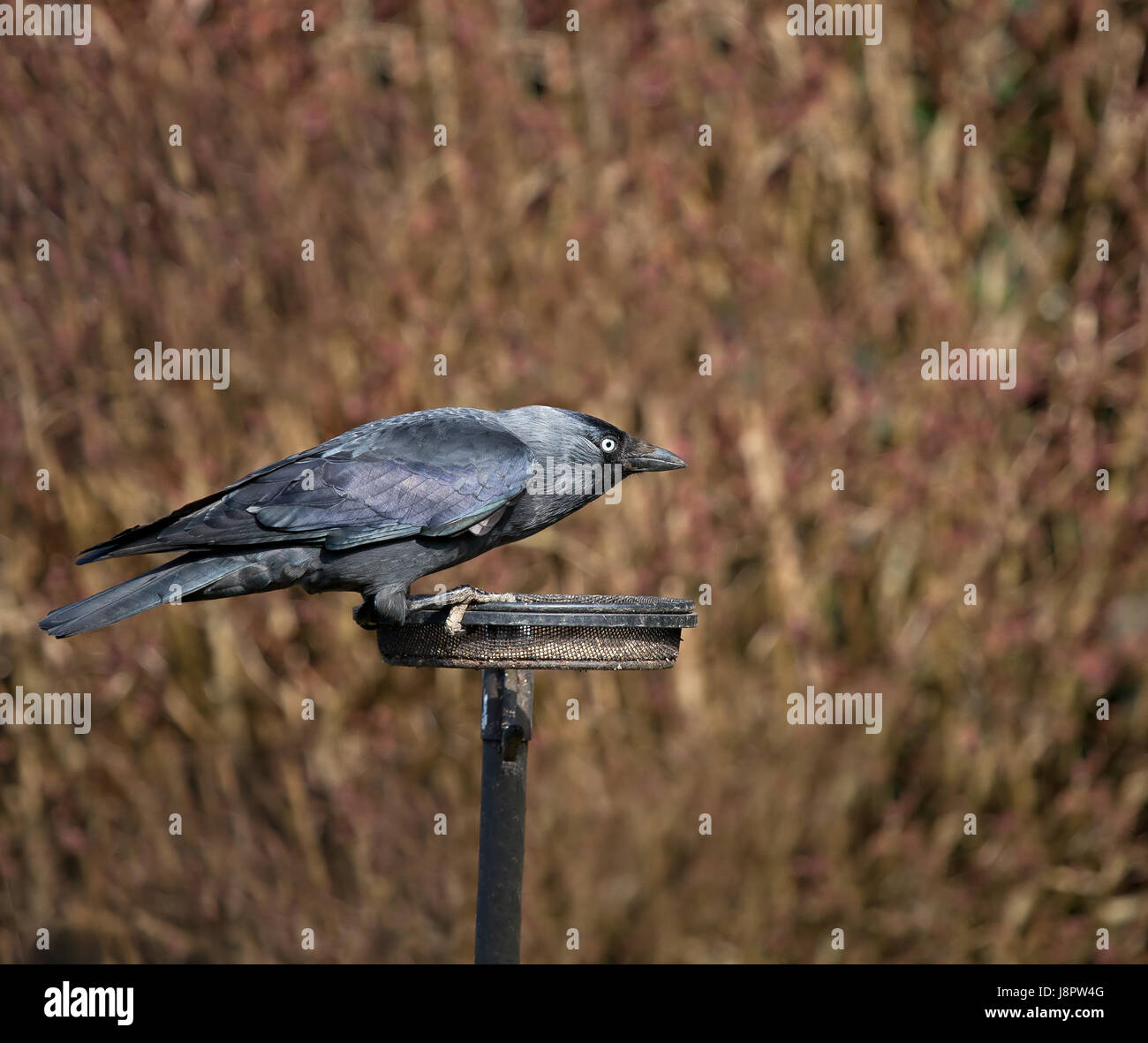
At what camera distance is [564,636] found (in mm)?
3268

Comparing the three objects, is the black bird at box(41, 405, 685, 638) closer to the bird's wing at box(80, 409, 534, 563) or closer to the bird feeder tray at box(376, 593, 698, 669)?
the bird's wing at box(80, 409, 534, 563)

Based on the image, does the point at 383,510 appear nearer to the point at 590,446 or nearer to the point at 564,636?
the point at 590,446

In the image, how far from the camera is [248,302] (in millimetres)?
5648

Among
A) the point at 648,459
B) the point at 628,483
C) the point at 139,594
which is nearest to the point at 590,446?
the point at 648,459

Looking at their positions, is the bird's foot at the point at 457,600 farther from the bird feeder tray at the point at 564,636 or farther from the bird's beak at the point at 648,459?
the bird's beak at the point at 648,459

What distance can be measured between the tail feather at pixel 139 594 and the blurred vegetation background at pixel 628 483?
1868mm

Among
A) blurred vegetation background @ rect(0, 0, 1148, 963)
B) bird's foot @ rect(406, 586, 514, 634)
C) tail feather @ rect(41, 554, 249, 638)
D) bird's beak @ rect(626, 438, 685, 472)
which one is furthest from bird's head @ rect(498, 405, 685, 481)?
blurred vegetation background @ rect(0, 0, 1148, 963)

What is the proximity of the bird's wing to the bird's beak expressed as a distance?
0.33 metres

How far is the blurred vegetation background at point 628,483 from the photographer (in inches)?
217

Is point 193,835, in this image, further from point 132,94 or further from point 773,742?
point 132,94

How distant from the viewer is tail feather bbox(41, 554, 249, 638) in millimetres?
3457

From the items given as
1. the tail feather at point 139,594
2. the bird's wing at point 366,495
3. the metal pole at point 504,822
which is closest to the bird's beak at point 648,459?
the bird's wing at point 366,495

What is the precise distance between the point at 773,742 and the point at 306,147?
334 cm

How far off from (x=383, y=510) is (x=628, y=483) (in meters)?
1.98
